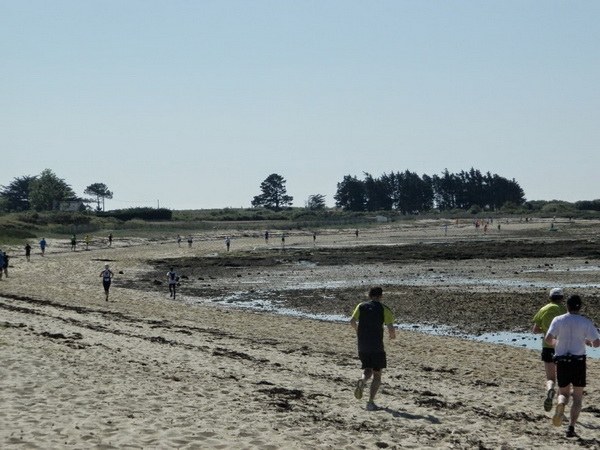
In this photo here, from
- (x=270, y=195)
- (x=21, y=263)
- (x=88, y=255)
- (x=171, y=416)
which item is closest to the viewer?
(x=171, y=416)

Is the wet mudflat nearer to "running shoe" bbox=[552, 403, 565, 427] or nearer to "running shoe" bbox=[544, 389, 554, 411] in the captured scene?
"running shoe" bbox=[544, 389, 554, 411]

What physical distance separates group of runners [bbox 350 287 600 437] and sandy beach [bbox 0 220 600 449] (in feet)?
1.13

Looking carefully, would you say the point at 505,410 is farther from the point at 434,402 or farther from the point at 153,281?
the point at 153,281

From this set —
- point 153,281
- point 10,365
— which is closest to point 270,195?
point 153,281

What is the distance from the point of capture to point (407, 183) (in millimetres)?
194750

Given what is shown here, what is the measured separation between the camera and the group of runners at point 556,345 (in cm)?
948

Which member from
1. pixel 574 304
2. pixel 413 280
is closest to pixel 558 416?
pixel 574 304

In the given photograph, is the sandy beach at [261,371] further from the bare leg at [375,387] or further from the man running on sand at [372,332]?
the man running on sand at [372,332]

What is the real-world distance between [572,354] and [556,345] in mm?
227

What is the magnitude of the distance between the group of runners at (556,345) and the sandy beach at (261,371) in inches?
13.5

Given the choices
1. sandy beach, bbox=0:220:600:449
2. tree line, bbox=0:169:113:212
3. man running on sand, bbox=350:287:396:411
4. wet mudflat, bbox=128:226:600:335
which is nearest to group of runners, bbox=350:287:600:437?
man running on sand, bbox=350:287:396:411

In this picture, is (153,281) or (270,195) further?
(270,195)

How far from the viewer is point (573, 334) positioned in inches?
374

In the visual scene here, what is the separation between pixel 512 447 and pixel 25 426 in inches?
226
